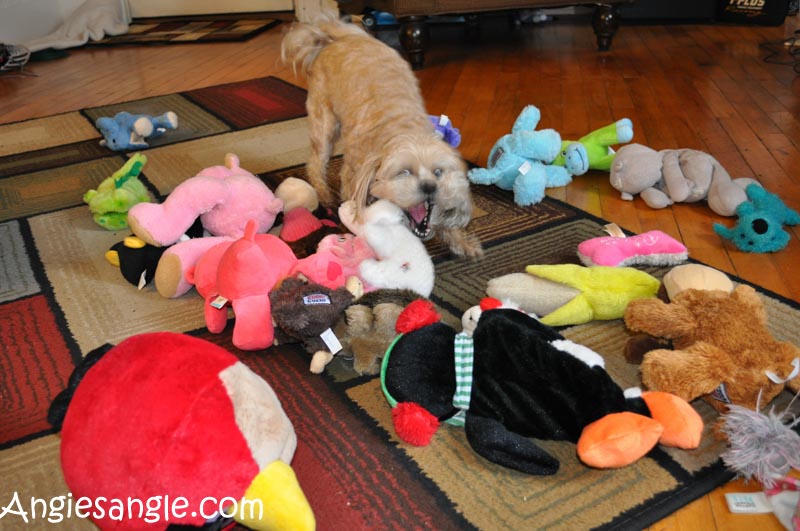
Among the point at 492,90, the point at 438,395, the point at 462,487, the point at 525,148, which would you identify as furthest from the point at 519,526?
the point at 492,90

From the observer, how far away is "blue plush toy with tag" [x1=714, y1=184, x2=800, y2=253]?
1.94 meters

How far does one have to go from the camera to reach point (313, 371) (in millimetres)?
1534

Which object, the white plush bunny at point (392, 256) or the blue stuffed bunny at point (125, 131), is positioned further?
the blue stuffed bunny at point (125, 131)

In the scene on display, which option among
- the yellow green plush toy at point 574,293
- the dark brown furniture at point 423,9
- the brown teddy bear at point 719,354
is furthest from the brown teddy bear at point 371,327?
the dark brown furniture at point 423,9

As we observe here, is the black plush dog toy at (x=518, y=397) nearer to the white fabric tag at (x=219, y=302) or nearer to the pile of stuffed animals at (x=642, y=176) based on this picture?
the white fabric tag at (x=219, y=302)

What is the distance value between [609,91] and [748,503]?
288 centimetres

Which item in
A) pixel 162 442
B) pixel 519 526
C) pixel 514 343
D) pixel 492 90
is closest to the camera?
pixel 162 442

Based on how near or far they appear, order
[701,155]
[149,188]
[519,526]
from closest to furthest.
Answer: [519,526], [701,155], [149,188]

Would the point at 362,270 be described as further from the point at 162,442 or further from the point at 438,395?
the point at 162,442

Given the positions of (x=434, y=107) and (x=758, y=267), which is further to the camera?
(x=434, y=107)

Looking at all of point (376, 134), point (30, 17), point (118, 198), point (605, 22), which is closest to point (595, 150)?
point (376, 134)

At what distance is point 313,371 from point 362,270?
27cm

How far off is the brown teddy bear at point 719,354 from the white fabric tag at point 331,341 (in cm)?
64

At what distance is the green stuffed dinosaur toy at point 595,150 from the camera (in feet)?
7.98
